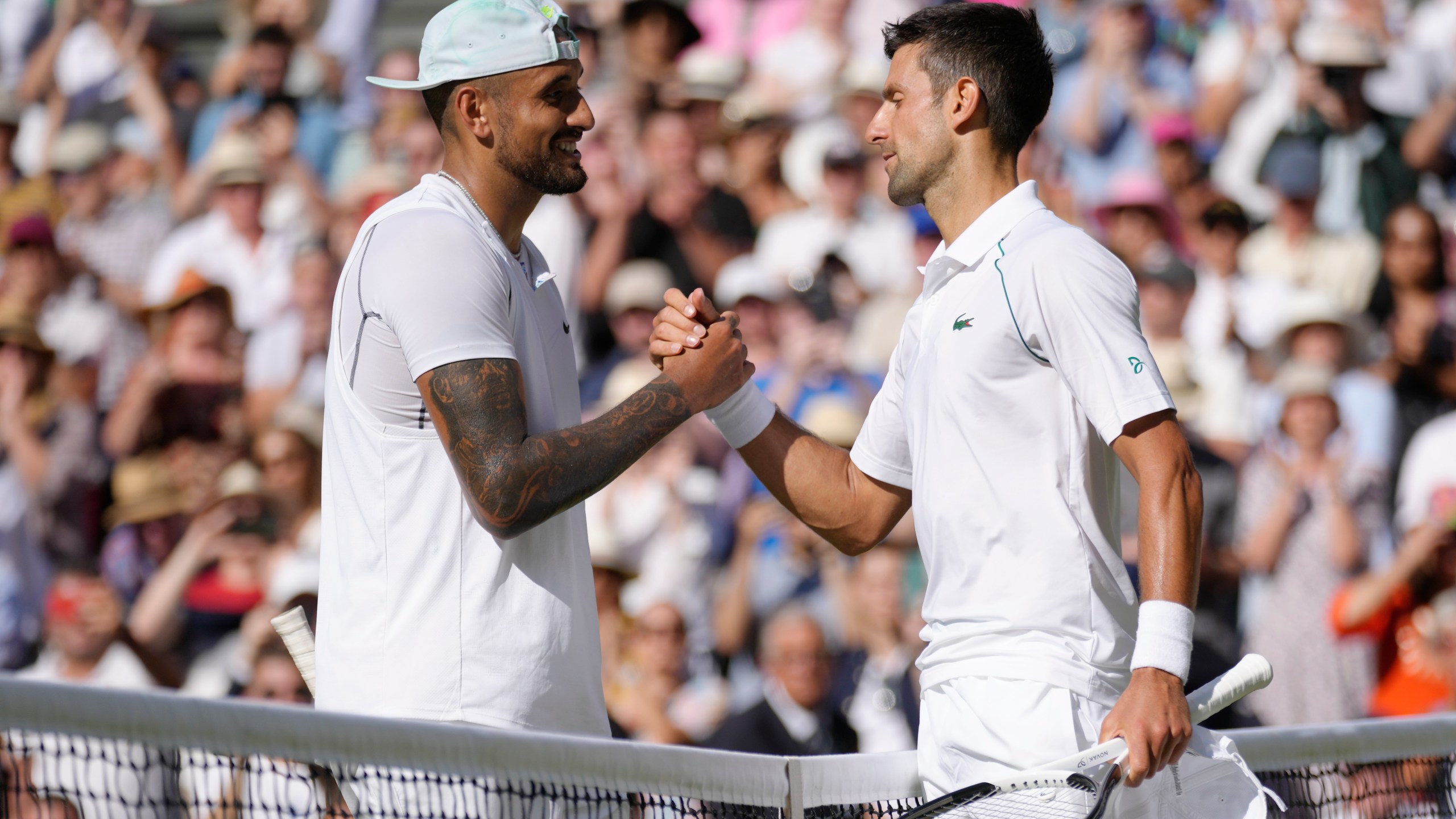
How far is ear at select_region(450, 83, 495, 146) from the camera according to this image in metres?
3.40

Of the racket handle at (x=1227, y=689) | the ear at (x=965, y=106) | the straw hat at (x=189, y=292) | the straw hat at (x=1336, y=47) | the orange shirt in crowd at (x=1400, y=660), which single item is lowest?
the straw hat at (x=189, y=292)

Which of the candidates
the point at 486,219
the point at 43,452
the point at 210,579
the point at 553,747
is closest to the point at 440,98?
the point at 486,219

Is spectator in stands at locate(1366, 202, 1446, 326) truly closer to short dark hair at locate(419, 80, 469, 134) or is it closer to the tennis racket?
the tennis racket

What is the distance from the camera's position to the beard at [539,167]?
340 centimetres

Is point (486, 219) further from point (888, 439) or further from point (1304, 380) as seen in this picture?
point (1304, 380)

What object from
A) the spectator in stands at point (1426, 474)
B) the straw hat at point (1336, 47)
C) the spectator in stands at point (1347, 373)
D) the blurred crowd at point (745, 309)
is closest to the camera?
the blurred crowd at point (745, 309)

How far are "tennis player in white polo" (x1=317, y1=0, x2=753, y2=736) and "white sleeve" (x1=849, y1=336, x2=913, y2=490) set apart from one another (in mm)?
586

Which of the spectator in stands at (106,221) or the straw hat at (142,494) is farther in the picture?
the spectator in stands at (106,221)

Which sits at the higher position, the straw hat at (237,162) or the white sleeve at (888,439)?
the white sleeve at (888,439)

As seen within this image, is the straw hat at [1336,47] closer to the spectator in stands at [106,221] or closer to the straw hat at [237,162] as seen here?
the straw hat at [237,162]

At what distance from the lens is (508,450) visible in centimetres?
301

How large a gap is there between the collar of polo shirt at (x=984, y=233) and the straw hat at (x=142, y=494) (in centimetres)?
550

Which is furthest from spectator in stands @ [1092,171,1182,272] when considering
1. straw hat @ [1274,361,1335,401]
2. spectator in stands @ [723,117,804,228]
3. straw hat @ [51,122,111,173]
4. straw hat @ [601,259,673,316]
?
straw hat @ [51,122,111,173]

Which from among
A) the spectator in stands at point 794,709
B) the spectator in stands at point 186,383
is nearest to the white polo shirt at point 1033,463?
the spectator in stands at point 794,709
